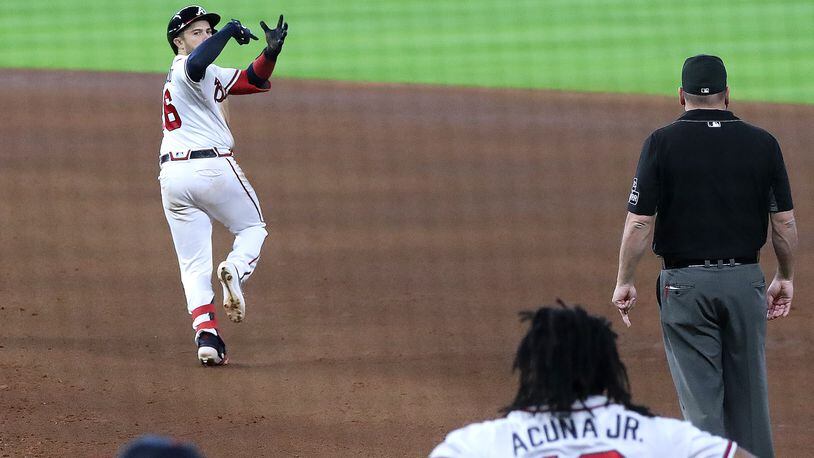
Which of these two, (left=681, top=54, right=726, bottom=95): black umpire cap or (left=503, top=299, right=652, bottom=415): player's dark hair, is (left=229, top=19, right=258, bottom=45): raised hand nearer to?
(left=681, top=54, right=726, bottom=95): black umpire cap

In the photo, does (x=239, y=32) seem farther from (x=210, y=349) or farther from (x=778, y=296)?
(x=778, y=296)

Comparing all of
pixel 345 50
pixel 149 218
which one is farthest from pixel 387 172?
pixel 345 50

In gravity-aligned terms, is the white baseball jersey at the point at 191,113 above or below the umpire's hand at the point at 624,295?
above

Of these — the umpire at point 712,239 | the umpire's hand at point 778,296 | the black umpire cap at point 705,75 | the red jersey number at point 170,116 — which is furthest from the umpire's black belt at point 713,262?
the red jersey number at point 170,116

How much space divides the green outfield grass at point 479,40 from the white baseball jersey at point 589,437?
47.6ft

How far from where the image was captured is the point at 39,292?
28.1 feet

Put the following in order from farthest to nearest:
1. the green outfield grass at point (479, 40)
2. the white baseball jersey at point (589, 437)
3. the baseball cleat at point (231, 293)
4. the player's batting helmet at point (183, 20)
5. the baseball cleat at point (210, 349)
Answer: the green outfield grass at point (479, 40), the player's batting helmet at point (183, 20), the baseball cleat at point (210, 349), the baseball cleat at point (231, 293), the white baseball jersey at point (589, 437)

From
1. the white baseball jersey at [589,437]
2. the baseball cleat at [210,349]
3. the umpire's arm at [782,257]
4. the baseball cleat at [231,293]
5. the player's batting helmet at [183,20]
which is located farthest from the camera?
the player's batting helmet at [183,20]

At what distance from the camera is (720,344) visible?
477cm

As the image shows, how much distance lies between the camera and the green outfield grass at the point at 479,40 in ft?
62.7

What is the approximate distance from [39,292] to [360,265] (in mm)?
2261

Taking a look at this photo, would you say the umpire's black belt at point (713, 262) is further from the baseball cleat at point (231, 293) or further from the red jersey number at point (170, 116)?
the red jersey number at point (170, 116)

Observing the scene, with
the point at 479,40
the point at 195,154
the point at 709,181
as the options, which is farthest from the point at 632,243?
the point at 479,40

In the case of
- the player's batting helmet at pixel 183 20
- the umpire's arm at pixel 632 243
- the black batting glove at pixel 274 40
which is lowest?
the umpire's arm at pixel 632 243
